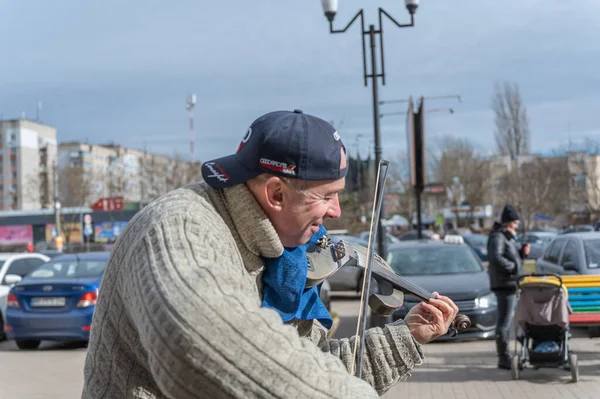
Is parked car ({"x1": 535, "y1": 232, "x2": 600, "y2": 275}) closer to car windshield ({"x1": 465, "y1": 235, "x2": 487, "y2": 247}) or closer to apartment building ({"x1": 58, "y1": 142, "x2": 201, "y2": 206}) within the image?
car windshield ({"x1": 465, "y1": 235, "x2": 487, "y2": 247})

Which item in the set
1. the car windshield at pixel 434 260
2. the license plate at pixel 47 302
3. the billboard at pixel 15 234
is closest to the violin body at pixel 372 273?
the license plate at pixel 47 302

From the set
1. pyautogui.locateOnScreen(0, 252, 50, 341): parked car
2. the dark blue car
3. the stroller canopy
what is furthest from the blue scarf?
pyautogui.locateOnScreen(0, 252, 50, 341): parked car

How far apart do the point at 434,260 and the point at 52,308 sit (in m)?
6.75

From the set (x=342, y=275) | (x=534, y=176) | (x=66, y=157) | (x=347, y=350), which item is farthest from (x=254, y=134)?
(x=66, y=157)

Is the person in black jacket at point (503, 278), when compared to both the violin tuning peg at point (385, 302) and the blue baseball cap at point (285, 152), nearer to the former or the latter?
the violin tuning peg at point (385, 302)

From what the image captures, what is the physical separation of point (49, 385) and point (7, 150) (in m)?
130

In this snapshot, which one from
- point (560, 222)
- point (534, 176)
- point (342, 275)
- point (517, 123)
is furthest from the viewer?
point (560, 222)

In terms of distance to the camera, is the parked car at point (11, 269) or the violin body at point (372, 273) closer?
the violin body at point (372, 273)

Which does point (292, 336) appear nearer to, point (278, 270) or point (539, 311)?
point (278, 270)

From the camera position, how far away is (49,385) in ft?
32.5

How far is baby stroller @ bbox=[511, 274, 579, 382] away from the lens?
29.8ft

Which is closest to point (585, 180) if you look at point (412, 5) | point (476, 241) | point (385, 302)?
point (476, 241)

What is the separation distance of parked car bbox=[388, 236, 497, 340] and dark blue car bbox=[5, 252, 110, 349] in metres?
5.05

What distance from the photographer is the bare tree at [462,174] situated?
216ft
